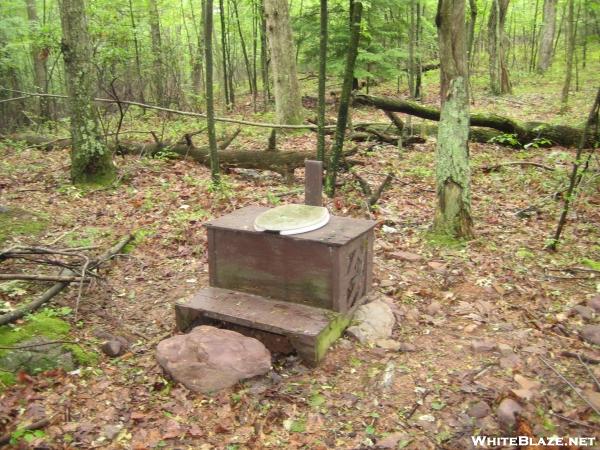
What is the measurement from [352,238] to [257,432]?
1740 mm

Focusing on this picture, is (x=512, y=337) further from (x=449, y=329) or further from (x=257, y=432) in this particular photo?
(x=257, y=432)

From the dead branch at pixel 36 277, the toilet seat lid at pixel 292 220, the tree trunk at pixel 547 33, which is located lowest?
the dead branch at pixel 36 277

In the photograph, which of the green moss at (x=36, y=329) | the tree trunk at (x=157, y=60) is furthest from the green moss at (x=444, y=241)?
the tree trunk at (x=157, y=60)

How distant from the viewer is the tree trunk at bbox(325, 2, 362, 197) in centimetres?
659

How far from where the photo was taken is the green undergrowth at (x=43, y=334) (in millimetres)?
3941

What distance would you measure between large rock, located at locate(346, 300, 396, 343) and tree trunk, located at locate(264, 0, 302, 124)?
8738 mm

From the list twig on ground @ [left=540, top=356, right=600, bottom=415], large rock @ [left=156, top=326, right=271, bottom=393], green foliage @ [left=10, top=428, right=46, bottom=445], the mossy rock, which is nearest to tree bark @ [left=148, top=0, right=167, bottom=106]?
the mossy rock

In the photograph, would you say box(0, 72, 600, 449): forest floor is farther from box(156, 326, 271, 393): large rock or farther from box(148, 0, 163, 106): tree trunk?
box(148, 0, 163, 106): tree trunk

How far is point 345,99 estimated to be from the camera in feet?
22.8

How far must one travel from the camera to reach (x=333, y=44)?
579 inches

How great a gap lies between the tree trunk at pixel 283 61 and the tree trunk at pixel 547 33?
48.6 ft

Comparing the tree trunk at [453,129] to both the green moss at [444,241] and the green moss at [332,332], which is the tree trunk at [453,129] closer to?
the green moss at [444,241]

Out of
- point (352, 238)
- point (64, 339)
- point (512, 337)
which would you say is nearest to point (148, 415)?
point (64, 339)

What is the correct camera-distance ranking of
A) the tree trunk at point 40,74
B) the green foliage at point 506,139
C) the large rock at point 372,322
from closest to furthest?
the large rock at point 372,322 → the green foliage at point 506,139 → the tree trunk at point 40,74
